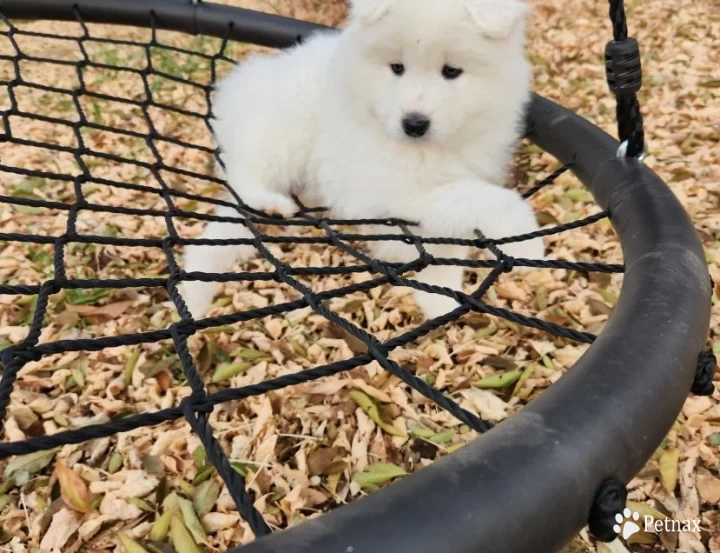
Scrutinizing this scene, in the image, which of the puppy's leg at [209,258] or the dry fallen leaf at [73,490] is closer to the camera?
the dry fallen leaf at [73,490]

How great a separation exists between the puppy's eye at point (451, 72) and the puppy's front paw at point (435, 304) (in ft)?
1.97

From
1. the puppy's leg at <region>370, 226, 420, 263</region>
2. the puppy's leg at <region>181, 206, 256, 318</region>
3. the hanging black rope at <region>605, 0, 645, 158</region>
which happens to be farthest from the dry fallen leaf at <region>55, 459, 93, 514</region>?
the hanging black rope at <region>605, 0, 645, 158</region>

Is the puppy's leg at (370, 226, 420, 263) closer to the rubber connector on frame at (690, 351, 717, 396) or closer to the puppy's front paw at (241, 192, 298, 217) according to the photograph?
the puppy's front paw at (241, 192, 298, 217)

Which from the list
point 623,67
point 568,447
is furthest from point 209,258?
point 568,447

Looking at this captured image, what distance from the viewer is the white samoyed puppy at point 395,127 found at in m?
1.25

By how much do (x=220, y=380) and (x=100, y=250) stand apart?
855 mm

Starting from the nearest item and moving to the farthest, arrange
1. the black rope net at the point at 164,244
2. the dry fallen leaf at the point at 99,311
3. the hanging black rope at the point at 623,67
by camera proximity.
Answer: the black rope net at the point at 164,244 → the hanging black rope at the point at 623,67 → the dry fallen leaf at the point at 99,311

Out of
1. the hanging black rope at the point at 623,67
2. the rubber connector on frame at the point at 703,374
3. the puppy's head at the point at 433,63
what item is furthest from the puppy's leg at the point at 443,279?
the rubber connector on frame at the point at 703,374

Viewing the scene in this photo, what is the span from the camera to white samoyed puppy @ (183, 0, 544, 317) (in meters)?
1.25

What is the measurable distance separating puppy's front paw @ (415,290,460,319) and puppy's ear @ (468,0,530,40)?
69 centimetres

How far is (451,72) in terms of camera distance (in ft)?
4.18

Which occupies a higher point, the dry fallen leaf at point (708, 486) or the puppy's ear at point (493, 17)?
the puppy's ear at point (493, 17)

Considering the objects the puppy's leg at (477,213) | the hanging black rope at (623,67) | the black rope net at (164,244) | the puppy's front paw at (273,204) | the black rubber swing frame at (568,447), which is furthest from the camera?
the puppy's front paw at (273,204)

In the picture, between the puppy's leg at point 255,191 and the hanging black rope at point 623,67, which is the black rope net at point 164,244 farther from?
the hanging black rope at point 623,67
